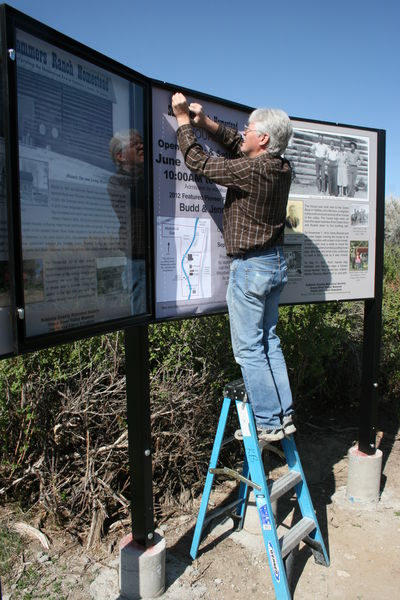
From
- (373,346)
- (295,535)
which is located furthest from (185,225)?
(373,346)

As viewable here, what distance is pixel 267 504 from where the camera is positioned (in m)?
2.75

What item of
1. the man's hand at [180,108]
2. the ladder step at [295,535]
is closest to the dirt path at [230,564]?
the ladder step at [295,535]

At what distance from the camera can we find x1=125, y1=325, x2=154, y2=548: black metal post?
106 inches

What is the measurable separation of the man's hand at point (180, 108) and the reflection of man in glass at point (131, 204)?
31cm

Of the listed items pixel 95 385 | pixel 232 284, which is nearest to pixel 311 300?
pixel 232 284

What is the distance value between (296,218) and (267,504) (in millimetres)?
1830

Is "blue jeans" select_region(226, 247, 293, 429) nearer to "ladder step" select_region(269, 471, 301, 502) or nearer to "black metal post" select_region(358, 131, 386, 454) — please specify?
"ladder step" select_region(269, 471, 301, 502)

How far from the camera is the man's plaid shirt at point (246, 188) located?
2.70 meters

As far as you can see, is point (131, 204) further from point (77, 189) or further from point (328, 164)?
point (328, 164)

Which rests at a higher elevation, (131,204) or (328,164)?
(328,164)

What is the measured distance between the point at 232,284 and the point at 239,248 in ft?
0.68

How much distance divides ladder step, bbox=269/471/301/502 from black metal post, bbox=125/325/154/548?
2.18 ft

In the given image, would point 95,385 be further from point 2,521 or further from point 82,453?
point 2,521

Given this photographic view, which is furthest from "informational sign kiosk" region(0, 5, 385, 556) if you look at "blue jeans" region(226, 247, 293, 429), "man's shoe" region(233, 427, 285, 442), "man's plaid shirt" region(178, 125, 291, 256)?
"man's shoe" region(233, 427, 285, 442)
